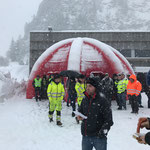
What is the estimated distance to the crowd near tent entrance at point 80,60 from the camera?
439 inches

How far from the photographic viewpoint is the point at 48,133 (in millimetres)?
5441

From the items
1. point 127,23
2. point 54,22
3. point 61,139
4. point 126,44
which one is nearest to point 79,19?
point 54,22

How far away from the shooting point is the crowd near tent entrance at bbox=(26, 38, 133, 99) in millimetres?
11148

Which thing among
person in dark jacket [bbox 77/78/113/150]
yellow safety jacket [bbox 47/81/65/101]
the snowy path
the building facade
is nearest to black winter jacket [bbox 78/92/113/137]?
person in dark jacket [bbox 77/78/113/150]

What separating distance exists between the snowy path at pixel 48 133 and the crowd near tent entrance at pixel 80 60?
4099 millimetres

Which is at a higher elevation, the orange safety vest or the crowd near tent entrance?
the crowd near tent entrance

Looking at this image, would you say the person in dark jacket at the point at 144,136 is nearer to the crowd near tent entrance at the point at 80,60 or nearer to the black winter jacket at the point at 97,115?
the black winter jacket at the point at 97,115

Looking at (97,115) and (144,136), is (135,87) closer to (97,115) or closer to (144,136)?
(97,115)

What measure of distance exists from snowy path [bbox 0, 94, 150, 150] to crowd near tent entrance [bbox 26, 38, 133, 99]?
13.4ft

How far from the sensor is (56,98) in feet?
20.1

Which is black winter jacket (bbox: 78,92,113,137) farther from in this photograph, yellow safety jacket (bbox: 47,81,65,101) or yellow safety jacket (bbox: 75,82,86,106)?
yellow safety jacket (bbox: 75,82,86,106)

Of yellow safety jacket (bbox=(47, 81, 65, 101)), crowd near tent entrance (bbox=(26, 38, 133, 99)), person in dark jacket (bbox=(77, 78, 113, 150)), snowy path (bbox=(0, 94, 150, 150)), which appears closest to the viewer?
person in dark jacket (bbox=(77, 78, 113, 150))

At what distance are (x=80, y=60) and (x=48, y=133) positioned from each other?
6609mm

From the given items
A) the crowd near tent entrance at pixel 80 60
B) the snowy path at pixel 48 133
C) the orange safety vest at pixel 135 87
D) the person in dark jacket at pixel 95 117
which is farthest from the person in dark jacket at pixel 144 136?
the crowd near tent entrance at pixel 80 60
